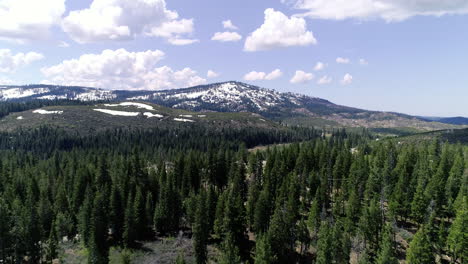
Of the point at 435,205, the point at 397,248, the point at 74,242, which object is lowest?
the point at 74,242

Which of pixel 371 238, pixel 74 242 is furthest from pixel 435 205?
pixel 74 242

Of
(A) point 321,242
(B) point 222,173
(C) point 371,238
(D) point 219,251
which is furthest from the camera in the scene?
(B) point 222,173

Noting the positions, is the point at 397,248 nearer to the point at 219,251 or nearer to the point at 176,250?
the point at 219,251

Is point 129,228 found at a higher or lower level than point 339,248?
lower

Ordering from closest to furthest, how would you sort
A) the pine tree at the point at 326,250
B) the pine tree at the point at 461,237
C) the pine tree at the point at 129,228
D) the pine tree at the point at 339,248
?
1. the pine tree at the point at 326,250
2. the pine tree at the point at 461,237
3. the pine tree at the point at 339,248
4. the pine tree at the point at 129,228

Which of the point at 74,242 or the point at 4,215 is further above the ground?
the point at 4,215

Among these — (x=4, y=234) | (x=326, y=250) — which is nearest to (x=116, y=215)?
(x=4, y=234)

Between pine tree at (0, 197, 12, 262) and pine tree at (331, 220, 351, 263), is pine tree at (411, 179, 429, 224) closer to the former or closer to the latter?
pine tree at (331, 220, 351, 263)

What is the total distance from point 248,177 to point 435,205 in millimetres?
64911

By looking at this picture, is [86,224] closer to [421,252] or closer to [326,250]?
[326,250]

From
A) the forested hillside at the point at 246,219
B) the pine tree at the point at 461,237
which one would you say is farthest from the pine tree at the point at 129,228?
the pine tree at the point at 461,237

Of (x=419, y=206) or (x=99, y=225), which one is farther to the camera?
(x=419, y=206)

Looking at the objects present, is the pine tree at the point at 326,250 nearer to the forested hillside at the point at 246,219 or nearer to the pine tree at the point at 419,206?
the forested hillside at the point at 246,219

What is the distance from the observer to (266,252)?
177 ft
